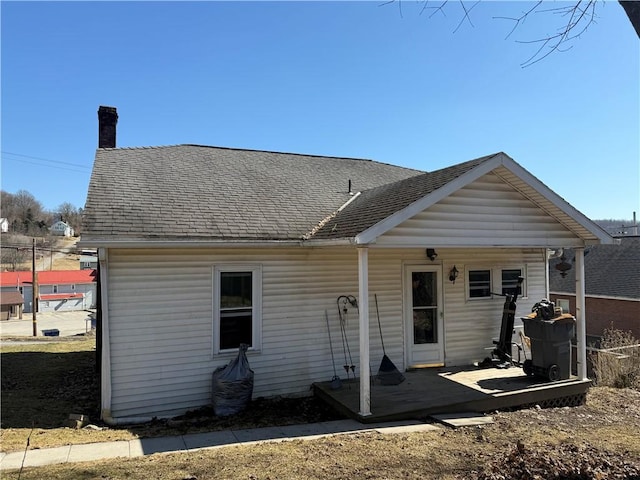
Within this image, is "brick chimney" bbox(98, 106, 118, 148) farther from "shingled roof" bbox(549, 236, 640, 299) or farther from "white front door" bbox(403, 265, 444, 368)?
"shingled roof" bbox(549, 236, 640, 299)

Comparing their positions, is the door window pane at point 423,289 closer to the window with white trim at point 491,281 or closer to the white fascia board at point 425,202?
the window with white trim at point 491,281

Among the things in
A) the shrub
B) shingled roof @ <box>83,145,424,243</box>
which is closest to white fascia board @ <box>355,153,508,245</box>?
Result: shingled roof @ <box>83,145,424,243</box>

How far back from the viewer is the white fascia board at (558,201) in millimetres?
7367

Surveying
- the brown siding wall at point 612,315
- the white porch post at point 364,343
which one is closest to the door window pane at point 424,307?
the white porch post at point 364,343

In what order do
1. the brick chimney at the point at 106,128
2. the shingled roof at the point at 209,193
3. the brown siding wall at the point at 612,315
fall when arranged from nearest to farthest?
1. the shingled roof at the point at 209,193
2. the brick chimney at the point at 106,128
3. the brown siding wall at the point at 612,315

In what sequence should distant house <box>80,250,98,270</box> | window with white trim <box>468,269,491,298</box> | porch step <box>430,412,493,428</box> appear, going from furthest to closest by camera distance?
1. distant house <box>80,250,98,270</box>
2. window with white trim <box>468,269,491,298</box>
3. porch step <box>430,412,493,428</box>

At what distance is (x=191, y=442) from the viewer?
5.68 metres

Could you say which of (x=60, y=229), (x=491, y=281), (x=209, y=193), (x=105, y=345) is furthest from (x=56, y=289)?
(x=491, y=281)

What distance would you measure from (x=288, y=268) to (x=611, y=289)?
23.0 m

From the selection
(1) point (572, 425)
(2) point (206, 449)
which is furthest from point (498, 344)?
(2) point (206, 449)

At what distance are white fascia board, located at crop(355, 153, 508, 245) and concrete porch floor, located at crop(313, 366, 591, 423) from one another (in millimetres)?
2630

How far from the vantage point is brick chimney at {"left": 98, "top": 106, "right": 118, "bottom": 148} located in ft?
40.6

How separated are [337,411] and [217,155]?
7.44 metres

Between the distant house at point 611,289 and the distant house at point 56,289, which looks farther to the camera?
the distant house at point 56,289
